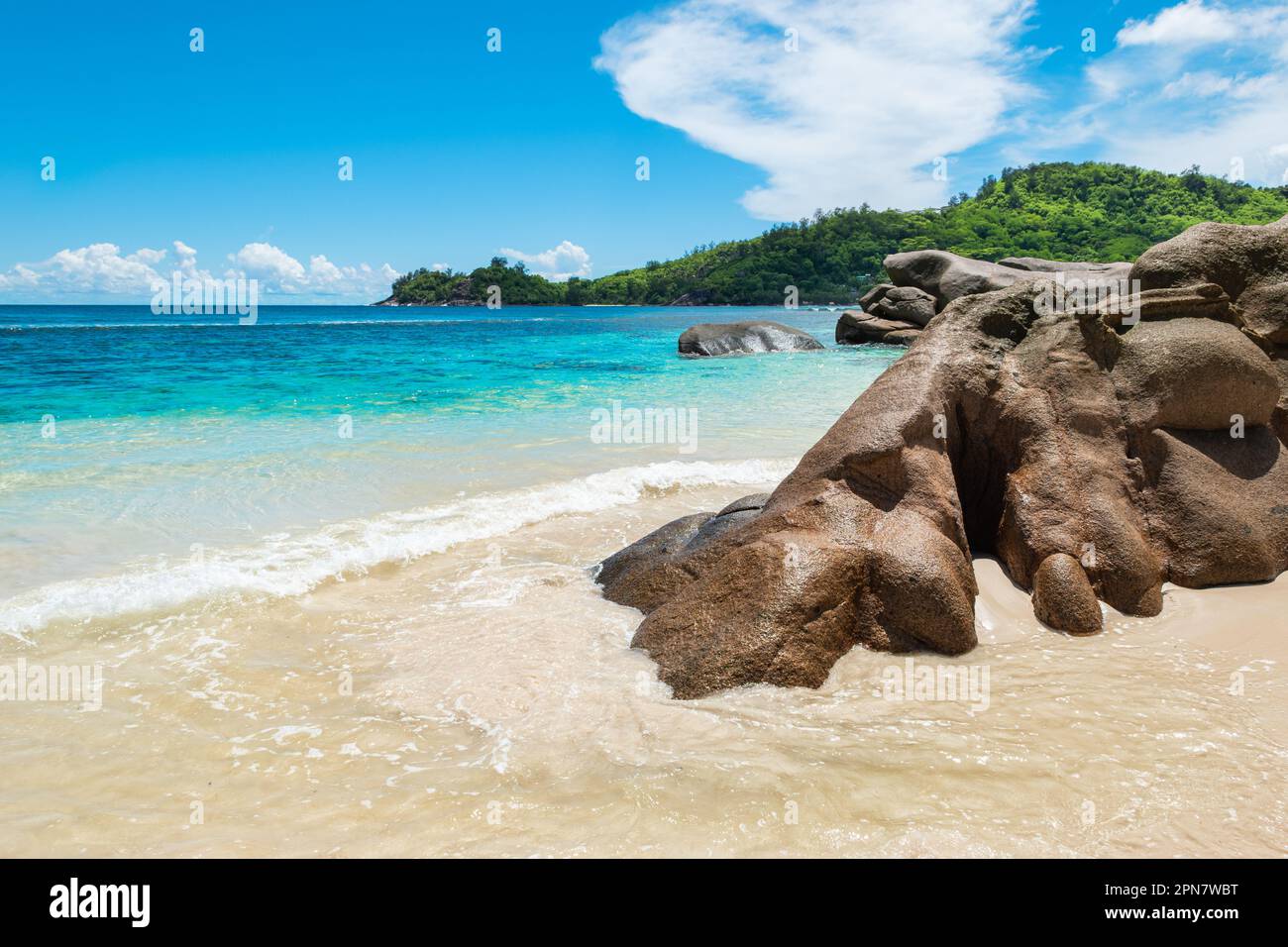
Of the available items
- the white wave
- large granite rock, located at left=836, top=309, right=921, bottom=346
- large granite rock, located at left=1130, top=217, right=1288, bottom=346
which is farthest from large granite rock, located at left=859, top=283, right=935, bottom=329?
large granite rock, located at left=1130, top=217, right=1288, bottom=346

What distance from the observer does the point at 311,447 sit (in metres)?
11.4

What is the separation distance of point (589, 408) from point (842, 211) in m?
120

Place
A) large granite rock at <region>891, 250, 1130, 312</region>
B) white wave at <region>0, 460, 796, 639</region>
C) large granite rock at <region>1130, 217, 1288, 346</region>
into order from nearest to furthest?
white wave at <region>0, 460, 796, 639</region>
large granite rock at <region>1130, 217, 1288, 346</region>
large granite rock at <region>891, 250, 1130, 312</region>

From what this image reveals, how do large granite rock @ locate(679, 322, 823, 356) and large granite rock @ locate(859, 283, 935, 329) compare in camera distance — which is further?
large granite rock @ locate(859, 283, 935, 329)

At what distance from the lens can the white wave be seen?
559 cm

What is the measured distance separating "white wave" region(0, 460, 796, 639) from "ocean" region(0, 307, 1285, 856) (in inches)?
1.5

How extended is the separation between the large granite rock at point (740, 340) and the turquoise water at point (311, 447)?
14.0ft

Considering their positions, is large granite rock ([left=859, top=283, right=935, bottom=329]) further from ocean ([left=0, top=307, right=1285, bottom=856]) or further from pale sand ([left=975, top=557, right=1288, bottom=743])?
pale sand ([left=975, top=557, right=1288, bottom=743])

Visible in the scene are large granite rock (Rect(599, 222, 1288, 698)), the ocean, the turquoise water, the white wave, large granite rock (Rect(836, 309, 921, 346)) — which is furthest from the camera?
large granite rock (Rect(836, 309, 921, 346))

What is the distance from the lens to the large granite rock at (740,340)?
3058 centimetres

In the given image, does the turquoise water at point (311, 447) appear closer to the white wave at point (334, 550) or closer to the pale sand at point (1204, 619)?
the white wave at point (334, 550)

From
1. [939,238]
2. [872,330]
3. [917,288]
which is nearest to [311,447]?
[872,330]
